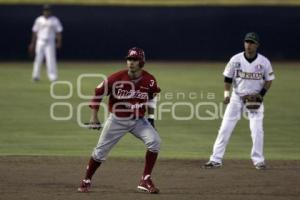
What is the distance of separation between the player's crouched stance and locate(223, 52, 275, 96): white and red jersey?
226 centimetres

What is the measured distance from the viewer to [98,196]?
10.3m

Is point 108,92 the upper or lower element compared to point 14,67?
upper

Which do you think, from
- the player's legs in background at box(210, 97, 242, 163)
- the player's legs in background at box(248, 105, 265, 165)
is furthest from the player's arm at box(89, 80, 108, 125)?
the player's legs in background at box(248, 105, 265, 165)

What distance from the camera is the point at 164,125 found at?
58.1 ft

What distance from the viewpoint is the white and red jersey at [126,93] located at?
411 inches

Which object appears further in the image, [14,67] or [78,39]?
[78,39]

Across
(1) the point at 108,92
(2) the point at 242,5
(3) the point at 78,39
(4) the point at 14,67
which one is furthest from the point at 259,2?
(1) the point at 108,92

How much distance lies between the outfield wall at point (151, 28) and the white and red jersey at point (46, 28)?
24.3ft

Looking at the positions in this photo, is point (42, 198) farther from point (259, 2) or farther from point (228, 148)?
point (259, 2)

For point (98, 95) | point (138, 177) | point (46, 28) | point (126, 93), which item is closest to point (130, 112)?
point (126, 93)

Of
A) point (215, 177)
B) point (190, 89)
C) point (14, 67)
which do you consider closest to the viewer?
point (215, 177)

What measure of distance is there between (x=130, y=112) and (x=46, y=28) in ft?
49.3

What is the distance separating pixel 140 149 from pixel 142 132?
164 inches

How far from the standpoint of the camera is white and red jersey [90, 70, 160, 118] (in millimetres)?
10438
